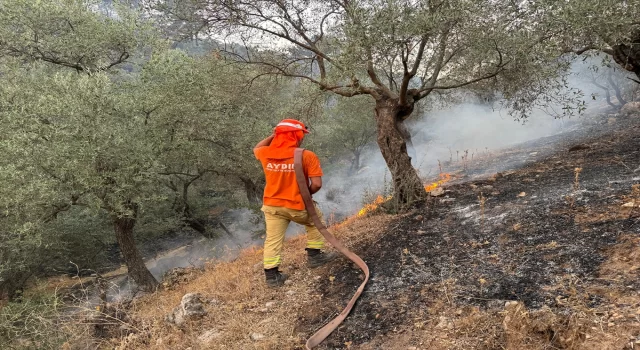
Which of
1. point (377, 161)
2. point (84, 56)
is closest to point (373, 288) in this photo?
point (84, 56)

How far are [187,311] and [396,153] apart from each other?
4.82 m

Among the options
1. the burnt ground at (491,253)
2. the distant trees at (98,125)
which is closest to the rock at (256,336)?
the burnt ground at (491,253)

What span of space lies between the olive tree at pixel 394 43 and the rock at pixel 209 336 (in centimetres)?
401

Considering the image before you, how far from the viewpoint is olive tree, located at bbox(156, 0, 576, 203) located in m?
5.69

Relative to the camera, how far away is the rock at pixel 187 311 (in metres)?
4.43

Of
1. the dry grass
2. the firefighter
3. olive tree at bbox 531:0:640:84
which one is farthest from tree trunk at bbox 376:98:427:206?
the firefighter

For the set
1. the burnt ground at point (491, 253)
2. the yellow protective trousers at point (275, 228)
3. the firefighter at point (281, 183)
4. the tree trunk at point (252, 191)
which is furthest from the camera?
the tree trunk at point (252, 191)

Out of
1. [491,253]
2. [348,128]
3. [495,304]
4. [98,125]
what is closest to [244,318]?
[495,304]

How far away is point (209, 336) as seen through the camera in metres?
4.02

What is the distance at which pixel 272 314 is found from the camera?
13.8ft

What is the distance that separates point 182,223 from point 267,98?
6128 mm

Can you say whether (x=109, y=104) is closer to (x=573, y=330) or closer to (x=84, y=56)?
(x=84, y=56)

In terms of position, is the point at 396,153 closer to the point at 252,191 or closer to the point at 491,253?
the point at 491,253

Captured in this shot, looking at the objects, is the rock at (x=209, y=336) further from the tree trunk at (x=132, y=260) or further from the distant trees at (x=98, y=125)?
the tree trunk at (x=132, y=260)
